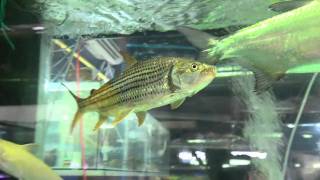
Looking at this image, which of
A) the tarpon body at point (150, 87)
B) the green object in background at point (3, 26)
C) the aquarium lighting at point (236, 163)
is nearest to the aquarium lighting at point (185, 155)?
the aquarium lighting at point (236, 163)

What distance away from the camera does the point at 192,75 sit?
105cm

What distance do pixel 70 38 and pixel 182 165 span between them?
3.13 ft

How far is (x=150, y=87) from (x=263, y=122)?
1156 mm

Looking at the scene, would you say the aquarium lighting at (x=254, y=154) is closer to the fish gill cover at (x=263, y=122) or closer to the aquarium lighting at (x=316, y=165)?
the fish gill cover at (x=263, y=122)

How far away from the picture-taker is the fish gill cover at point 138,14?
6.86 feet

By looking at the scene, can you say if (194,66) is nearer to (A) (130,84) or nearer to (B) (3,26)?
(A) (130,84)

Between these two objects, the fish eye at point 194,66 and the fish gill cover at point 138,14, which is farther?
the fish gill cover at point 138,14

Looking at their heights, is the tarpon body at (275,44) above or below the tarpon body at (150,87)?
above

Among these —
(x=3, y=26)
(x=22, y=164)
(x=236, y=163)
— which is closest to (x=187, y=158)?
(x=236, y=163)

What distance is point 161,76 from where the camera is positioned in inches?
43.8

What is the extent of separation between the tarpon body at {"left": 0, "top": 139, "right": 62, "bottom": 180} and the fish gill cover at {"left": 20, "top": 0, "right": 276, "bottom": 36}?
0.94 m

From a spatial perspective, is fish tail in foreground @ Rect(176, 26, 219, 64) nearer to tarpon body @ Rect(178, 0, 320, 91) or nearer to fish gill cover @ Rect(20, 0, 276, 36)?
tarpon body @ Rect(178, 0, 320, 91)

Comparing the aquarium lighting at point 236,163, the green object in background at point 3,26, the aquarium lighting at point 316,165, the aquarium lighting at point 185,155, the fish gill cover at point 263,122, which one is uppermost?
the green object in background at point 3,26

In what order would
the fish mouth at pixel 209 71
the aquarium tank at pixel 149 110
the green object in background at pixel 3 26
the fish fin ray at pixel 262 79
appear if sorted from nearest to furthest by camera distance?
the fish mouth at pixel 209 71 → the fish fin ray at pixel 262 79 → the green object in background at pixel 3 26 → the aquarium tank at pixel 149 110
